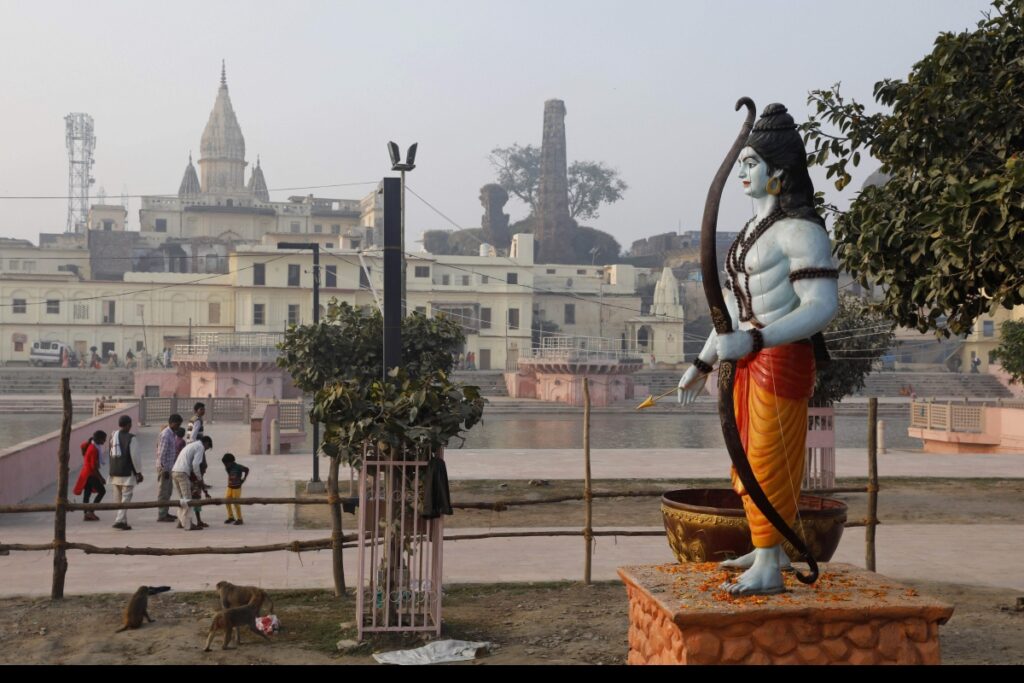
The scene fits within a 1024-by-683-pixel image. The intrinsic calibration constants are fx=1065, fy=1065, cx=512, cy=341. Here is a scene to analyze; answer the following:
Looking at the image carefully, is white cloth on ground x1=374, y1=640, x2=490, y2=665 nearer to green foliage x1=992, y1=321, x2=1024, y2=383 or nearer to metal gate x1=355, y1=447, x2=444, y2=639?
metal gate x1=355, y1=447, x2=444, y2=639

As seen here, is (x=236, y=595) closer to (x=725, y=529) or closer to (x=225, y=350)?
(x=725, y=529)

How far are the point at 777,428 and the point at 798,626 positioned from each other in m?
0.93

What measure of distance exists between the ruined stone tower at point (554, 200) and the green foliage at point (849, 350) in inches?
2555

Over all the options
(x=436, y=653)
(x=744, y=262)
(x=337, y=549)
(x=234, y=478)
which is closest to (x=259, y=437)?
(x=234, y=478)

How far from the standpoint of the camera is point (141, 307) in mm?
59438

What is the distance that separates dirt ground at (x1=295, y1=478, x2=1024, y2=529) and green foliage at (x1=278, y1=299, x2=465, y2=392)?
1.97 metres

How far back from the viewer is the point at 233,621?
23.1ft

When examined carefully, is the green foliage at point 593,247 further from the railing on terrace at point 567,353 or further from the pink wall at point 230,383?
the pink wall at point 230,383

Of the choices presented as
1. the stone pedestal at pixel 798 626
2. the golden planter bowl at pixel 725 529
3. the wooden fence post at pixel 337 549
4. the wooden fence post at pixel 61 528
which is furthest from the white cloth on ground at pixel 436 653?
the wooden fence post at pixel 61 528

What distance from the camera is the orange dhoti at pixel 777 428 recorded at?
516 cm

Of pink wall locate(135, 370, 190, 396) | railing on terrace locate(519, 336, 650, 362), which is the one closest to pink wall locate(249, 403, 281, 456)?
pink wall locate(135, 370, 190, 396)

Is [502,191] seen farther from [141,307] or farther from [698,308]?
[141,307]

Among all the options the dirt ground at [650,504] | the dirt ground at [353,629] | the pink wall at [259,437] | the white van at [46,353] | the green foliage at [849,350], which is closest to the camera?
the dirt ground at [353,629]

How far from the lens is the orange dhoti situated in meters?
5.16
